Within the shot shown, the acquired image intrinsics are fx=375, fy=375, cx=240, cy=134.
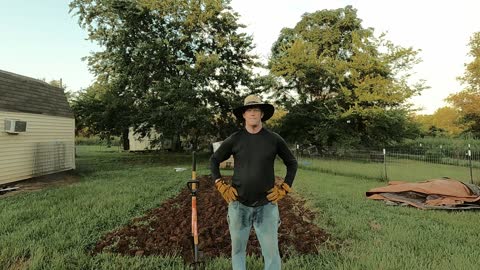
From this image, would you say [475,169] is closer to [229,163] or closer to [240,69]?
[229,163]

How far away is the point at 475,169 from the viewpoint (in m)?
12.4

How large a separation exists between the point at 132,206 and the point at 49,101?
10803 millimetres

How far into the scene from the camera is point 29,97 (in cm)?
1538

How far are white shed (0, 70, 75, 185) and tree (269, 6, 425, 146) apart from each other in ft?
54.5

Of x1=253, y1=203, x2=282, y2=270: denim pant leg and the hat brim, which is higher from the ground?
the hat brim

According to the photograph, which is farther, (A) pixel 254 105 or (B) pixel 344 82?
(B) pixel 344 82

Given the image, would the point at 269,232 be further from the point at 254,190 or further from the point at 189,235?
the point at 189,235

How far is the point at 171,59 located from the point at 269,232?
20.9 meters

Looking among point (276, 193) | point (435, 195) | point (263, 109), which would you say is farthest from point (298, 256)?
point (435, 195)

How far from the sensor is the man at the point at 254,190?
360 cm

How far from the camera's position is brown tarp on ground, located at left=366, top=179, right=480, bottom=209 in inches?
336

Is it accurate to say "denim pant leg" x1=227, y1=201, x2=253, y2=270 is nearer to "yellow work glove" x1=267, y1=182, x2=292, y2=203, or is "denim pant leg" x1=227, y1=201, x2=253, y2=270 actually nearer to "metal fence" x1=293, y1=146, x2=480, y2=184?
"yellow work glove" x1=267, y1=182, x2=292, y2=203

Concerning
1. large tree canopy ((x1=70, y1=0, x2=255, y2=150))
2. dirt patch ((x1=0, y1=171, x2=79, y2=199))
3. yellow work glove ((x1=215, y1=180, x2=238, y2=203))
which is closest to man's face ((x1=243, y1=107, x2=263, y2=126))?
yellow work glove ((x1=215, y1=180, x2=238, y2=203))

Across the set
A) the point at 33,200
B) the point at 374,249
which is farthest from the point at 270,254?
the point at 33,200
